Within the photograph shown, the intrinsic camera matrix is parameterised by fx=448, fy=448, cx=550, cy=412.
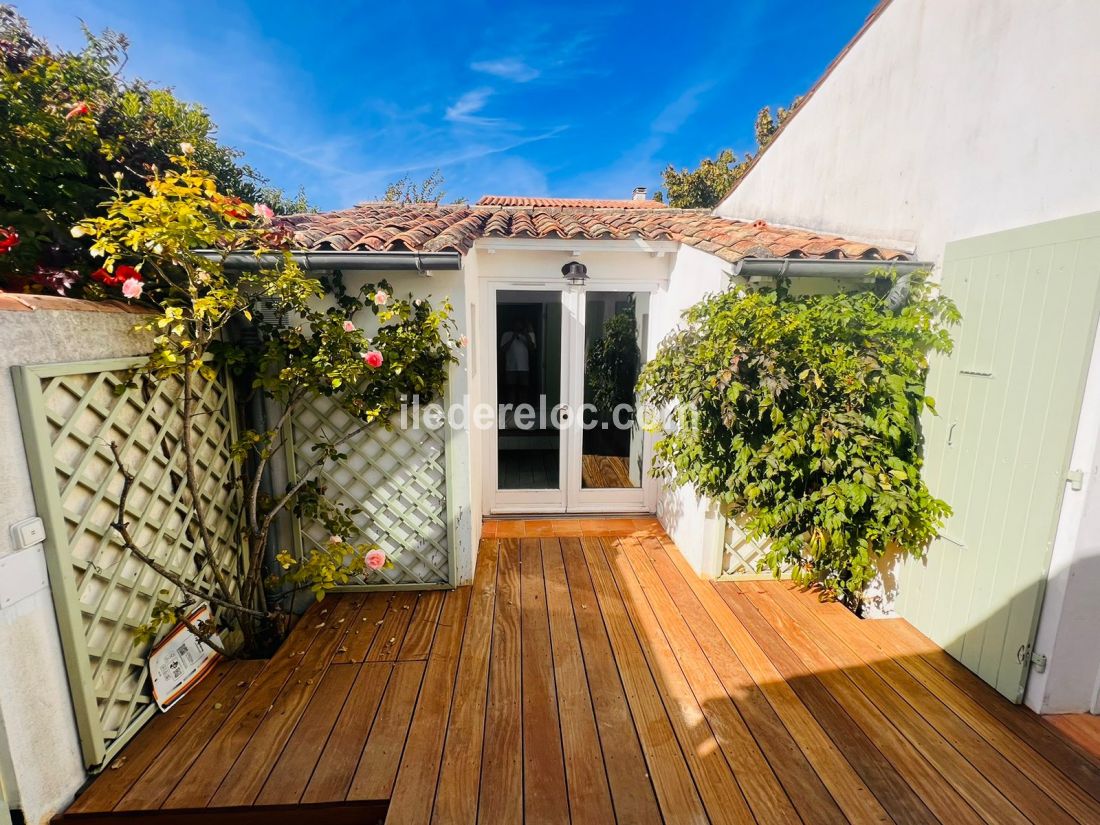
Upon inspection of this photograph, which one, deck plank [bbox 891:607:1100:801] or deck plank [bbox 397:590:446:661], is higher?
deck plank [bbox 891:607:1100:801]

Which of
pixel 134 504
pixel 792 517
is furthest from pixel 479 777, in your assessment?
pixel 792 517

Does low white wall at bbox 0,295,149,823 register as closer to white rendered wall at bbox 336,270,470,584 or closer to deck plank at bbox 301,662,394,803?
deck plank at bbox 301,662,394,803

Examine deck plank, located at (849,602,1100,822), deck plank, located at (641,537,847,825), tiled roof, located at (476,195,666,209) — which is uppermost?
tiled roof, located at (476,195,666,209)

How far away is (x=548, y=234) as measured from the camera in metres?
4.39

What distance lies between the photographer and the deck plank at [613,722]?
2176 millimetres

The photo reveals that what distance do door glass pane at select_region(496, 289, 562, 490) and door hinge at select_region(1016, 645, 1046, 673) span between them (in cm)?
391

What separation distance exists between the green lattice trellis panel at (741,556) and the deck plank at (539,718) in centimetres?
174

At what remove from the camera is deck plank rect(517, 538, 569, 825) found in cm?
217

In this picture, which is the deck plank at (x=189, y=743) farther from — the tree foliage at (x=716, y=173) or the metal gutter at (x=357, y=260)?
the tree foliage at (x=716, y=173)

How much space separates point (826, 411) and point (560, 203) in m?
7.13

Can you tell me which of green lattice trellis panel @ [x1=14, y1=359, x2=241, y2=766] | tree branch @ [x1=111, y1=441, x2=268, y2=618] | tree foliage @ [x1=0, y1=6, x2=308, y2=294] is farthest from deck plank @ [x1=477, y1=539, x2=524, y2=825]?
tree foliage @ [x1=0, y1=6, x2=308, y2=294]

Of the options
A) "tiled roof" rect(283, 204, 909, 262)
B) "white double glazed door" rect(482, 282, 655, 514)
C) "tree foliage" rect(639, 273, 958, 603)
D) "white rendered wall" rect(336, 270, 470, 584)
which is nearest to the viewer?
"tree foliage" rect(639, 273, 958, 603)

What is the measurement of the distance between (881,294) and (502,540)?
4.15 m

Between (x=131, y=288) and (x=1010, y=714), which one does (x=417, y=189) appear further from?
(x=1010, y=714)
